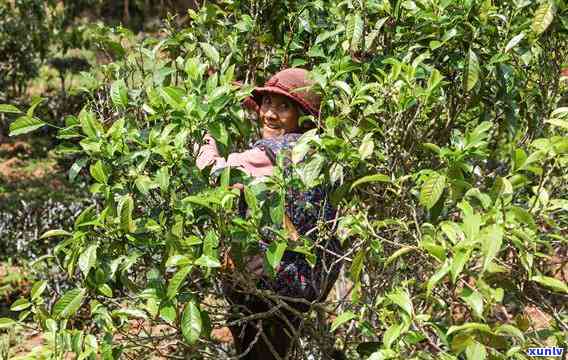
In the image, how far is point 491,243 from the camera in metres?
1.64

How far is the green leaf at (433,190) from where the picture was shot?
1983mm

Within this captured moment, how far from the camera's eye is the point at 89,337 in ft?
7.05

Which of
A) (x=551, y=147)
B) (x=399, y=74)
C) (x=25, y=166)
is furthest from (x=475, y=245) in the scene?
(x=25, y=166)

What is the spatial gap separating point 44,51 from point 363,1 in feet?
24.8

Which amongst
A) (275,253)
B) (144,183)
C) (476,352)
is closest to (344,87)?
(275,253)

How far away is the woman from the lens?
99.0 inches

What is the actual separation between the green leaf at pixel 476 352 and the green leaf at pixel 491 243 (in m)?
0.25

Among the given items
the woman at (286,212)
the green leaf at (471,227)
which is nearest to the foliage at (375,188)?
the green leaf at (471,227)

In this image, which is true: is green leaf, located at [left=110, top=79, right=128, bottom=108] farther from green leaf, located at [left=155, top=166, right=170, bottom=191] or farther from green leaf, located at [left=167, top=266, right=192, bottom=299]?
green leaf, located at [left=167, top=266, right=192, bottom=299]

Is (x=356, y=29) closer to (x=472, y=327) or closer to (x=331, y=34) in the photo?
(x=331, y=34)

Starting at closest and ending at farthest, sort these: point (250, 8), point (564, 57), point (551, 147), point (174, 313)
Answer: point (551, 147), point (174, 313), point (564, 57), point (250, 8)

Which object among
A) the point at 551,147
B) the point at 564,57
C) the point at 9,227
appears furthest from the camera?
the point at 9,227

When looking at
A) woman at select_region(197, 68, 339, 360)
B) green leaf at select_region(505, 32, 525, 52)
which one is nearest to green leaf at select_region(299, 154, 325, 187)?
woman at select_region(197, 68, 339, 360)

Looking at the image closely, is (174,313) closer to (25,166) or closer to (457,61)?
(457,61)
